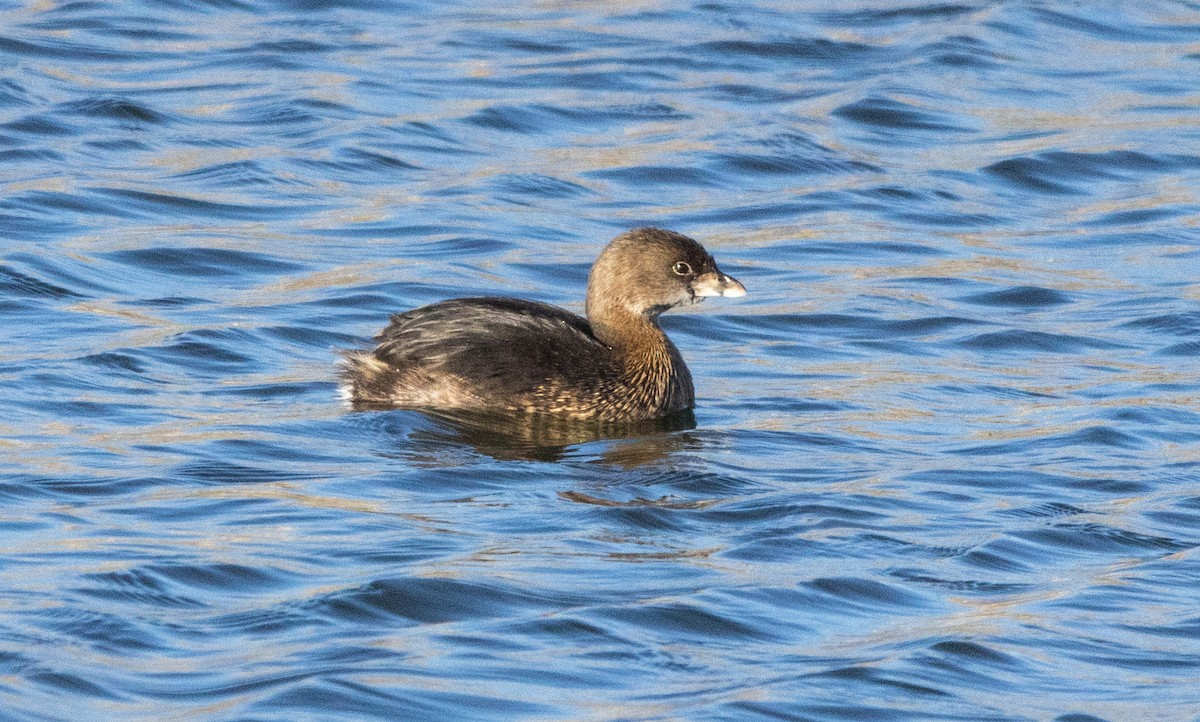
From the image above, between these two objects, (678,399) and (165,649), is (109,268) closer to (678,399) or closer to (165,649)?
(678,399)

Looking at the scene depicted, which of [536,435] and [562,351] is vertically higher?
[562,351]

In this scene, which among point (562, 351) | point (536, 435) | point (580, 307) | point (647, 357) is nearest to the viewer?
point (536, 435)

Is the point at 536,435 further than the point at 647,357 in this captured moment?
No

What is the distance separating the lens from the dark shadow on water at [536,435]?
944 centimetres

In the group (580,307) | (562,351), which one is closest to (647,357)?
(562,351)

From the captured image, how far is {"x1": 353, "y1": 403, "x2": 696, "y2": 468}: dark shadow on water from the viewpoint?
9.44m

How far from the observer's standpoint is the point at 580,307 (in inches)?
490

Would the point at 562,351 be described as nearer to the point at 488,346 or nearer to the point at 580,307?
the point at 488,346

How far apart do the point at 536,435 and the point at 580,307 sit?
2.72m

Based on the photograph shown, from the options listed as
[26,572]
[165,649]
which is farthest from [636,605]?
[26,572]

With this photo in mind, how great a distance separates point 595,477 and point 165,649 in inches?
110

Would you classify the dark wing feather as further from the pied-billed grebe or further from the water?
the water

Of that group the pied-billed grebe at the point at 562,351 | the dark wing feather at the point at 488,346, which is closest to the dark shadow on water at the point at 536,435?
the pied-billed grebe at the point at 562,351

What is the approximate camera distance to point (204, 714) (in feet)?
20.1
